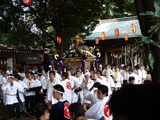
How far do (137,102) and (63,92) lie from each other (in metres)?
5.08

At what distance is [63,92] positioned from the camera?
20.8 feet

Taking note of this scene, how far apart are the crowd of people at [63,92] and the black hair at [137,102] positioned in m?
3.14

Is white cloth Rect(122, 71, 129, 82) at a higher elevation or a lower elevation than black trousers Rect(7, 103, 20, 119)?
higher

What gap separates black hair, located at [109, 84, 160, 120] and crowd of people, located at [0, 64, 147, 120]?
10.3ft

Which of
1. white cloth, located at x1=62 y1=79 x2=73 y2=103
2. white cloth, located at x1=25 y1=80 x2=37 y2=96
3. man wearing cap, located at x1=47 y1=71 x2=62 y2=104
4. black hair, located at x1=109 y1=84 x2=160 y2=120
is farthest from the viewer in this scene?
white cloth, located at x1=25 y1=80 x2=37 y2=96

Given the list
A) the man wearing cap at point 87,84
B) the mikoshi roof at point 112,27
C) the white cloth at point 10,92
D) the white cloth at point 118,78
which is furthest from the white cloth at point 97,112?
the mikoshi roof at point 112,27

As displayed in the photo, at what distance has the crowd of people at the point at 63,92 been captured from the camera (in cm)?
518

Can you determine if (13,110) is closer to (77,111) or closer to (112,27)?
(77,111)

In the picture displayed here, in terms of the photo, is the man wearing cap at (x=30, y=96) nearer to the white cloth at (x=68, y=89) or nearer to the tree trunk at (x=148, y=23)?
the white cloth at (x=68, y=89)

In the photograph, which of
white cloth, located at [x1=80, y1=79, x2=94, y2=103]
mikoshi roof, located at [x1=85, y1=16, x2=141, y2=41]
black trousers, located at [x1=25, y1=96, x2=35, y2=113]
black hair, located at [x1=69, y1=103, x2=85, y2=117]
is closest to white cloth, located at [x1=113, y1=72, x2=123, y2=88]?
white cloth, located at [x1=80, y1=79, x2=94, y2=103]

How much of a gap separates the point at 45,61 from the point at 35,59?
17.3 m

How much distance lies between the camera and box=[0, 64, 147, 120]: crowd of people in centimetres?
518

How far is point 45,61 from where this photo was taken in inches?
437

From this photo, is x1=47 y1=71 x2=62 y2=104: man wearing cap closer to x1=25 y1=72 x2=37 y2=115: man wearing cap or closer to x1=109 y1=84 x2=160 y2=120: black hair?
x1=25 y1=72 x2=37 y2=115: man wearing cap
